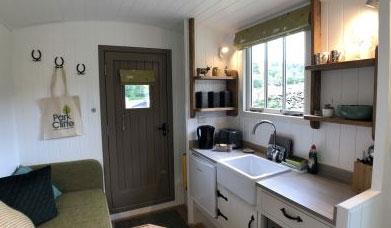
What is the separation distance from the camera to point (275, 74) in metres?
2.49

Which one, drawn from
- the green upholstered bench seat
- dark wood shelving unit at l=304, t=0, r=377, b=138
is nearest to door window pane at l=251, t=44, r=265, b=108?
dark wood shelving unit at l=304, t=0, r=377, b=138

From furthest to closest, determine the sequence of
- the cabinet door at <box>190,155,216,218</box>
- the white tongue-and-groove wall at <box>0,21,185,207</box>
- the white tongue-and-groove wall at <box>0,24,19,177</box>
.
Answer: the white tongue-and-groove wall at <box>0,21,185,207</box> → the cabinet door at <box>190,155,216,218</box> → the white tongue-and-groove wall at <box>0,24,19,177</box>

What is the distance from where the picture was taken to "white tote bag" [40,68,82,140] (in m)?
2.64

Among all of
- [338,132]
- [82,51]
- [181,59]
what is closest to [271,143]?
[338,132]

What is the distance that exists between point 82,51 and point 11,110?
89 centimetres

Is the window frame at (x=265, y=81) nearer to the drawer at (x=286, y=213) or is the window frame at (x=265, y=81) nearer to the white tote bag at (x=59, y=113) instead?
the drawer at (x=286, y=213)

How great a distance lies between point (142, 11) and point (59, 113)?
→ 1355mm

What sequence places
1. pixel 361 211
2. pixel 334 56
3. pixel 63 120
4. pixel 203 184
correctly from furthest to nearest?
pixel 63 120 < pixel 203 184 < pixel 334 56 < pixel 361 211

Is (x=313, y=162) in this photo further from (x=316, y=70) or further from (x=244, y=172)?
(x=316, y=70)

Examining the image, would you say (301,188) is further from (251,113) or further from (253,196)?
(251,113)

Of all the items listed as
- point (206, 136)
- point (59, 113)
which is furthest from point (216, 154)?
point (59, 113)

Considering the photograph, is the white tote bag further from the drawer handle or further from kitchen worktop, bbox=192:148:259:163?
the drawer handle

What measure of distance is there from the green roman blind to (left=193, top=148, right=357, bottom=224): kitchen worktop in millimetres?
1169

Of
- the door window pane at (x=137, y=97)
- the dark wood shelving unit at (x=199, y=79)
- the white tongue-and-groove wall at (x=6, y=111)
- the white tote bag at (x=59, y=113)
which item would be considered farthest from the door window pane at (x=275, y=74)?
the white tongue-and-groove wall at (x=6, y=111)
